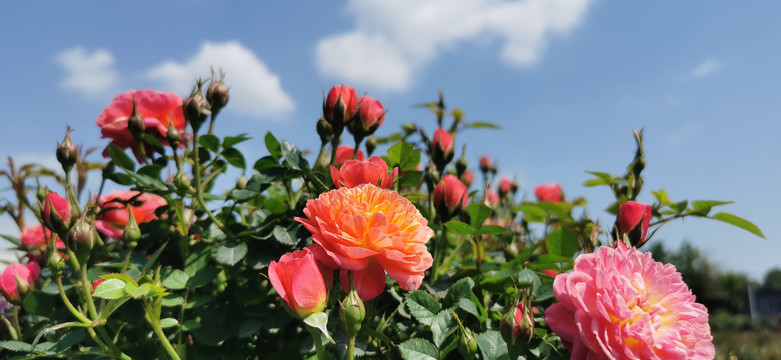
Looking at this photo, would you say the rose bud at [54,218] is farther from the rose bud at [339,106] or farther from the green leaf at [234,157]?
the rose bud at [339,106]

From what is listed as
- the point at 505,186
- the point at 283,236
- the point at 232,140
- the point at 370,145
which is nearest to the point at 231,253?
the point at 283,236

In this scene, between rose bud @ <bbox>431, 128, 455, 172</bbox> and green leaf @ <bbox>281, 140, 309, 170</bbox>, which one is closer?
green leaf @ <bbox>281, 140, 309, 170</bbox>

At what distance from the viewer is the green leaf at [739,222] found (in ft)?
2.73

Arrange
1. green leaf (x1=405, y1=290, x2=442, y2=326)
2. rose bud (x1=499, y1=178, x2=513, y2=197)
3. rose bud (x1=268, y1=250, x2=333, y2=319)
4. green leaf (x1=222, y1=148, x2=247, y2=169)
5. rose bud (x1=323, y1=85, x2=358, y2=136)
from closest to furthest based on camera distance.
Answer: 1. rose bud (x1=268, y1=250, x2=333, y2=319)
2. green leaf (x1=405, y1=290, x2=442, y2=326)
3. rose bud (x1=323, y1=85, x2=358, y2=136)
4. green leaf (x1=222, y1=148, x2=247, y2=169)
5. rose bud (x1=499, y1=178, x2=513, y2=197)

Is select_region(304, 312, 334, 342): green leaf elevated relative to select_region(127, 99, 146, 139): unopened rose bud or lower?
lower

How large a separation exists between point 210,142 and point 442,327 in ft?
1.48

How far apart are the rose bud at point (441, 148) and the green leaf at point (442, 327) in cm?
30

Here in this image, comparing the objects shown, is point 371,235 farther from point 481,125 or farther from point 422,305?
point 481,125

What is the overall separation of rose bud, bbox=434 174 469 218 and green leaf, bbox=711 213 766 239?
42 centimetres

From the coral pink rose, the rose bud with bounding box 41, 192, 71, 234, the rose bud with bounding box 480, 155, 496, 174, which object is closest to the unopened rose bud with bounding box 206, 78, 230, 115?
the rose bud with bounding box 41, 192, 71, 234

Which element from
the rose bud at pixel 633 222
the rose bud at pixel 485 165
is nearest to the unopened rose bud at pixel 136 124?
the rose bud at pixel 633 222

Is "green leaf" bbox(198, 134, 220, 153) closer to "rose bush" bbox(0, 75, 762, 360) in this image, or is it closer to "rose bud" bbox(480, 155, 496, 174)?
"rose bush" bbox(0, 75, 762, 360)

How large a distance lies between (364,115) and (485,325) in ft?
1.05

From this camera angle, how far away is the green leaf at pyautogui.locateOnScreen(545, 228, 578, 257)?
2.82ft
